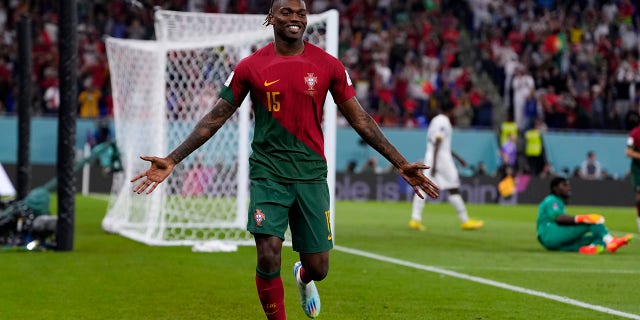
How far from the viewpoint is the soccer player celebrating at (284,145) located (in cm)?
679

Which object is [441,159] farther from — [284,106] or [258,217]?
[258,217]

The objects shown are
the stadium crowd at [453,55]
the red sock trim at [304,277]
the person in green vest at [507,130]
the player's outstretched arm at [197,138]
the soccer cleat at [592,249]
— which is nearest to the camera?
the player's outstretched arm at [197,138]

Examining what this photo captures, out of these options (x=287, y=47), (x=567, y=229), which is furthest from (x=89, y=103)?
(x=287, y=47)

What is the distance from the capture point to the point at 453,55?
35.7 meters

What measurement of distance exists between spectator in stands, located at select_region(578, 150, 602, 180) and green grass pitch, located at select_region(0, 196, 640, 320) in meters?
16.2

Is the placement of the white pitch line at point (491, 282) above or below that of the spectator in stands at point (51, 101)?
below

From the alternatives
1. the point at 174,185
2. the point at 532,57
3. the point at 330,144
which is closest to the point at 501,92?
the point at 532,57

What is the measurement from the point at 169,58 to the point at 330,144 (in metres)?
3.88

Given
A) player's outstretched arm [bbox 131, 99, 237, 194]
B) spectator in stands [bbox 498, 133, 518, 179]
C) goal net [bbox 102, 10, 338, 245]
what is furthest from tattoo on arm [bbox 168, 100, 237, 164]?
spectator in stands [bbox 498, 133, 518, 179]

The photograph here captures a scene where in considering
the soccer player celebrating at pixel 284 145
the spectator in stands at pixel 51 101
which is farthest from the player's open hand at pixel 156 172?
the spectator in stands at pixel 51 101

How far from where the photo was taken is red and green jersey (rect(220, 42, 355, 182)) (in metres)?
6.81

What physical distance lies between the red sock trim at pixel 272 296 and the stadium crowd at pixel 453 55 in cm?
2410

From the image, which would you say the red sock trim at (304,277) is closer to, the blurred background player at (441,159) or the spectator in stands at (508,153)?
the blurred background player at (441,159)

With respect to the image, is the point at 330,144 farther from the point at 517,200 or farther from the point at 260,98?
the point at 517,200
